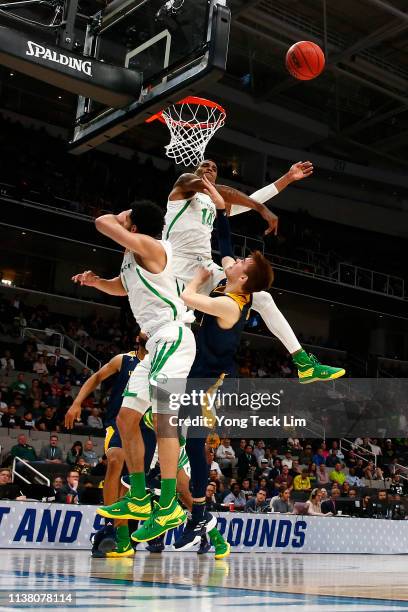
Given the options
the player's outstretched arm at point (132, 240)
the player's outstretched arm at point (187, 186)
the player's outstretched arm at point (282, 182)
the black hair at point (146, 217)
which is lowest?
the player's outstretched arm at point (132, 240)

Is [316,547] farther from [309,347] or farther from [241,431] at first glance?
[309,347]

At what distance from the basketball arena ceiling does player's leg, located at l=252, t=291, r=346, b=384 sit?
1517 centimetres

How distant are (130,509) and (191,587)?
127cm

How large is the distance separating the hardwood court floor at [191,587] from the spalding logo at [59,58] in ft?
13.2

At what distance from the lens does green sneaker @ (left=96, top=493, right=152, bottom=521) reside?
5.27 meters

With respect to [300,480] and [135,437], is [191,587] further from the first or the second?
[300,480]

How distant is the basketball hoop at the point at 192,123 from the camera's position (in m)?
7.86

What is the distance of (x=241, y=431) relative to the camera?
56.3 ft

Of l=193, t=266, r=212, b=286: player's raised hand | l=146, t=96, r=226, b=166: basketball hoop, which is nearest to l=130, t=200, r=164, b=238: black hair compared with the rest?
l=193, t=266, r=212, b=286: player's raised hand

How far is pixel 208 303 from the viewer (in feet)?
17.7

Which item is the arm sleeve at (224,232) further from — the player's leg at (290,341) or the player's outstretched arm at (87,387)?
the player's outstretched arm at (87,387)

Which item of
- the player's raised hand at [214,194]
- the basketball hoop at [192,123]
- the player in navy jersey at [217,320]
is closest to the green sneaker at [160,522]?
the player in navy jersey at [217,320]

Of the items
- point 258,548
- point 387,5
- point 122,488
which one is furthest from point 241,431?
point 387,5

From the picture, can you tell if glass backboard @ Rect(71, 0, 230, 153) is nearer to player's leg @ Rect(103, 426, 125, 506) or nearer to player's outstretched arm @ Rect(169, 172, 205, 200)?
player's outstretched arm @ Rect(169, 172, 205, 200)
